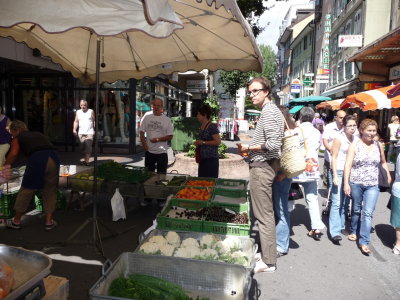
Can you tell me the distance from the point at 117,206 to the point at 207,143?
1851 millimetres

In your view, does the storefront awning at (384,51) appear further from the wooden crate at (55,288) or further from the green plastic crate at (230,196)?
the wooden crate at (55,288)

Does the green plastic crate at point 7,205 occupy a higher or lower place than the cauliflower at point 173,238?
lower

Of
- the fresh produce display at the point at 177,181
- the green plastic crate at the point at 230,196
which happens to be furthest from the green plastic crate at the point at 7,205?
the green plastic crate at the point at 230,196

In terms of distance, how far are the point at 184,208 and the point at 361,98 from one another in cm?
805

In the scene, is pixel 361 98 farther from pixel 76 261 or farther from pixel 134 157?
pixel 76 261

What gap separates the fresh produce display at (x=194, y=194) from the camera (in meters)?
4.91

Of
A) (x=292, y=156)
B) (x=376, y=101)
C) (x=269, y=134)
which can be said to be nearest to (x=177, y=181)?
(x=292, y=156)

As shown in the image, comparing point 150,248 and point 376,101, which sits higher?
point 376,101

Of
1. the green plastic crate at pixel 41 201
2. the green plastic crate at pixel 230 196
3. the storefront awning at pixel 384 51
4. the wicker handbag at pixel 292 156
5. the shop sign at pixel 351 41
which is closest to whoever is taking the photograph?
the wicker handbag at pixel 292 156

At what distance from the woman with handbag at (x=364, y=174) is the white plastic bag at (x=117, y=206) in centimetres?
354

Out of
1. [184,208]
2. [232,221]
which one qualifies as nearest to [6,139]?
[184,208]

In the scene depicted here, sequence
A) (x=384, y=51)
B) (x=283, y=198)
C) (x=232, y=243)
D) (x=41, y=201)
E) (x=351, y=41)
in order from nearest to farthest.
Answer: (x=232, y=243) → (x=283, y=198) → (x=41, y=201) → (x=384, y=51) → (x=351, y=41)

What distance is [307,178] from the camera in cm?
501

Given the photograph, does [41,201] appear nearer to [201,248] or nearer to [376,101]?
[201,248]
